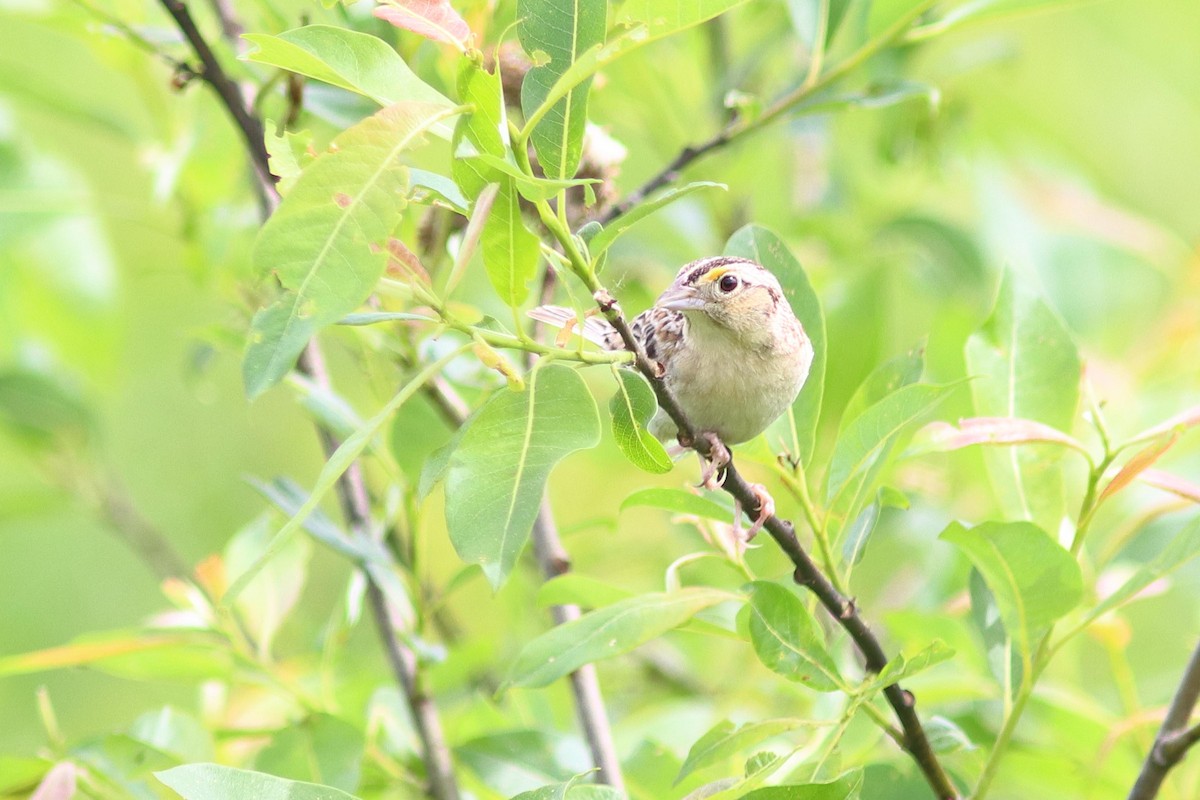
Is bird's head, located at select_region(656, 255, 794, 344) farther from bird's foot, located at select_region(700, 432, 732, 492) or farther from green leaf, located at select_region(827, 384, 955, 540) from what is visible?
green leaf, located at select_region(827, 384, 955, 540)

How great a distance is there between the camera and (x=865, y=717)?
2.16m

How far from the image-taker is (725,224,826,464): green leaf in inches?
85.7

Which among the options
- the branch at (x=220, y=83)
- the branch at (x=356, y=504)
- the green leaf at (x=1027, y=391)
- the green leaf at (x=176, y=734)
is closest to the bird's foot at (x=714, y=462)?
the green leaf at (x=1027, y=391)

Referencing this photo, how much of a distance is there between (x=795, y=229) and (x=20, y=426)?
248 centimetres

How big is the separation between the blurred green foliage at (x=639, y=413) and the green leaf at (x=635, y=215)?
7 cm

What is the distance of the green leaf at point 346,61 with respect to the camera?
1.47 metres

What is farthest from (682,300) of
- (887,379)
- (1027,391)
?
(1027,391)

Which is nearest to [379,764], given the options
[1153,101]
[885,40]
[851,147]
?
[885,40]

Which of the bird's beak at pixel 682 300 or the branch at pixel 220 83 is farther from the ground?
the branch at pixel 220 83

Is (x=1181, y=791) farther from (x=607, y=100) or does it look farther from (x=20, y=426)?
(x=20, y=426)

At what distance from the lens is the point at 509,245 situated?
1.61 m

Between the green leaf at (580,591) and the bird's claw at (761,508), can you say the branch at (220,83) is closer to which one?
the green leaf at (580,591)

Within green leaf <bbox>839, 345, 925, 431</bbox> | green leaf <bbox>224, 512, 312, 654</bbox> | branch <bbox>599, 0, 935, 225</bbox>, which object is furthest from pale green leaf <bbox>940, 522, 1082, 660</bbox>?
green leaf <bbox>224, 512, 312, 654</bbox>

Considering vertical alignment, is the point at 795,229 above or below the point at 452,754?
above
